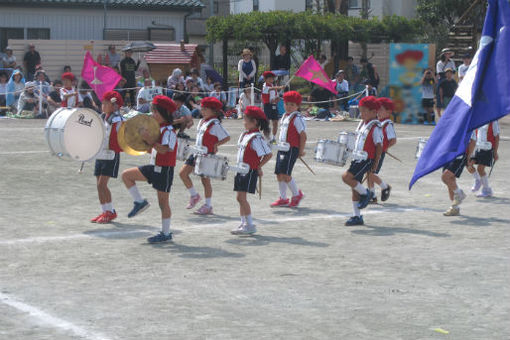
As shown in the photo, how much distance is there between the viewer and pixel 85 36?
3697 cm

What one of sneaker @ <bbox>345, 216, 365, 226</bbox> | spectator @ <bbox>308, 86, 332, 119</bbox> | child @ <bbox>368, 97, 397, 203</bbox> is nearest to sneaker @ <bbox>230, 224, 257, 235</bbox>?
sneaker @ <bbox>345, 216, 365, 226</bbox>

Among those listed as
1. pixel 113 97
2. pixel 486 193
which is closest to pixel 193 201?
pixel 113 97

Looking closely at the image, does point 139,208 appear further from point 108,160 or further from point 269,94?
point 269,94

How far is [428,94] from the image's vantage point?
2658 centimetres

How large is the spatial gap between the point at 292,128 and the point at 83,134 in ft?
10.5

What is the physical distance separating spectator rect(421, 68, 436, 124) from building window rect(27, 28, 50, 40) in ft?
55.5

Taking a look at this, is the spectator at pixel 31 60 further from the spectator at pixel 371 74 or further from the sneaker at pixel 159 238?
the sneaker at pixel 159 238

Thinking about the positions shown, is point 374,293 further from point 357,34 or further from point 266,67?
point 266,67

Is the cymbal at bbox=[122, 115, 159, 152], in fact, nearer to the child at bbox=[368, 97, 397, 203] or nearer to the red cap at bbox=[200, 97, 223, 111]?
the red cap at bbox=[200, 97, 223, 111]

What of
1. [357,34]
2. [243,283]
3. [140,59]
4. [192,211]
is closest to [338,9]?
[357,34]

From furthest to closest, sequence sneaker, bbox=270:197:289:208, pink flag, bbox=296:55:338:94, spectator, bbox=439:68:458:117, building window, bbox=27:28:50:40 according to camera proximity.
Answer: building window, bbox=27:28:50:40 → spectator, bbox=439:68:458:117 → pink flag, bbox=296:55:338:94 → sneaker, bbox=270:197:289:208

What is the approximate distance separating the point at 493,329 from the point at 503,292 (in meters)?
1.17

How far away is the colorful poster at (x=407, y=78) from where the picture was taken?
89.6ft

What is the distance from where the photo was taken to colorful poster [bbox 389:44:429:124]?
27.3m
